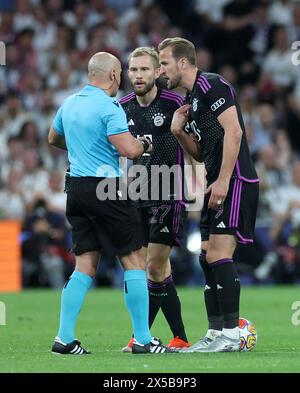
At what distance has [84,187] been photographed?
8.55 m

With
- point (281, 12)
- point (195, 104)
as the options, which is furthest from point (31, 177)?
point (195, 104)

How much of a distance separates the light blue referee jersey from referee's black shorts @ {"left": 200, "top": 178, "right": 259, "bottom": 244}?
2.89 ft

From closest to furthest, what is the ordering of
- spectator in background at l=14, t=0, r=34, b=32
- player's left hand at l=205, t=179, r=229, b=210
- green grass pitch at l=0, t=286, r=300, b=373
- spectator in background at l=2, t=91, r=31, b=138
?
green grass pitch at l=0, t=286, r=300, b=373
player's left hand at l=205, t=179, r=229, b=210
spectator in background at l=2, t=91, r=31, b=138
spectator in background at l=14, t=0, r=34, b=32

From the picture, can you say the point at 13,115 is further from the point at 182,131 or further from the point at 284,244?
the point at 182,131

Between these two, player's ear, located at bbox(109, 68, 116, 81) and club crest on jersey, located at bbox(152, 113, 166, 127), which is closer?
player's ear, located at bbox(109, 68, 116, 81)

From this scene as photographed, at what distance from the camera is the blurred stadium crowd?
17.6 metres

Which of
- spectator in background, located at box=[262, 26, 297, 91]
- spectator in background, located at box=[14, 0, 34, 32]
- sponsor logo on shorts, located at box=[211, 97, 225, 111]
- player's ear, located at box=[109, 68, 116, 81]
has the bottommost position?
sponsor logo on shorts, located at box=[211, 97, 225, 111]

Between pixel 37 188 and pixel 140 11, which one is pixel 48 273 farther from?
pixel 140 11

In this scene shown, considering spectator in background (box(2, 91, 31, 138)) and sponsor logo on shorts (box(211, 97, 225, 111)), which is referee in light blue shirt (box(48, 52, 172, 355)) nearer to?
sponsor logo on shorts (box(211, 97, 225, 111))

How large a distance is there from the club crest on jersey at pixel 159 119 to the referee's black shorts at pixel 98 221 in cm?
106

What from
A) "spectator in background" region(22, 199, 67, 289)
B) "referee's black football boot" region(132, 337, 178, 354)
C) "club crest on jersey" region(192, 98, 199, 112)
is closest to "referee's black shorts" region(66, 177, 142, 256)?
"referee's black football boot" region(132, 337, 178, 354)

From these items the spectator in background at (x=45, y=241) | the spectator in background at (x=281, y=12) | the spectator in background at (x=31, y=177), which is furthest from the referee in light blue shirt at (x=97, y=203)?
the spectator in background at (x=281, y=12)

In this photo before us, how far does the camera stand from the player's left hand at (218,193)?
8.58 metres

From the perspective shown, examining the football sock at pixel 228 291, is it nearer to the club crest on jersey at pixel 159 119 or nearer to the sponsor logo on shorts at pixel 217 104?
the sponsor logo on shorts at pixel 217 104
